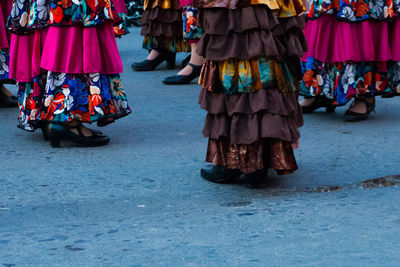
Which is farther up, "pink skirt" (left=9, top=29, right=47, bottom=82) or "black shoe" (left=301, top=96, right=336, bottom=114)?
"pink skirt" (left=9, top=29, right=47, bottom=82)

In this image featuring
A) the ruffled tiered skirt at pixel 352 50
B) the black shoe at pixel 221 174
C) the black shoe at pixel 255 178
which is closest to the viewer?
the black shoe at pixel 255 178

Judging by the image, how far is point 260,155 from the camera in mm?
3457

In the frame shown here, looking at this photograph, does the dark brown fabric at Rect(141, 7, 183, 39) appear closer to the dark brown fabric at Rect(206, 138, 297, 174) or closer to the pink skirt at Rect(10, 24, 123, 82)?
the pink skirt at Rect(10, 24, 123, 82)

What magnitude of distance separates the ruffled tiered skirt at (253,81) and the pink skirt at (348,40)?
1678mm

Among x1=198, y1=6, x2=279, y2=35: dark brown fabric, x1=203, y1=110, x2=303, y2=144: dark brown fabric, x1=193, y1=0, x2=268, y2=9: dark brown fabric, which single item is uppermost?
x1=193, y1=0, x2=268, y2=9: dark brown fabric

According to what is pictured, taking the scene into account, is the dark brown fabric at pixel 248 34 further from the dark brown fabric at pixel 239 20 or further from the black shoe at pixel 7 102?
the black shoe at pixel 7 102

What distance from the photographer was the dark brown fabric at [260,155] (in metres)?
3.46

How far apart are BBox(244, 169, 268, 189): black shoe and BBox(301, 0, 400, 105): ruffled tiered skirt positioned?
1.79 metres

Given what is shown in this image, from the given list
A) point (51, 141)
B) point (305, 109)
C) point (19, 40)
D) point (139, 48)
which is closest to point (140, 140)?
point (51, 141)

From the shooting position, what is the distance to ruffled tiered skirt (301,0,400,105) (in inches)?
201

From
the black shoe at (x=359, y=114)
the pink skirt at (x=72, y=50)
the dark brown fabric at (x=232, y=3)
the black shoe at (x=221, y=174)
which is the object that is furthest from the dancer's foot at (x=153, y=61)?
the dark brown fabric at (x=232, y=3)

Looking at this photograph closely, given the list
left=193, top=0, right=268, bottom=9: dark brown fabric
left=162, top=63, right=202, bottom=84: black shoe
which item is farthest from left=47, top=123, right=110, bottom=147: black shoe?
left=162, top=63, right=202, bottom=84: black shoe

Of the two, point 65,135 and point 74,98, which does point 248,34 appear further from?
point 65,135

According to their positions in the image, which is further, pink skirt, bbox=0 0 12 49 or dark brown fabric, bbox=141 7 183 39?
dark brown fabric, bbox=141 7 183 39
